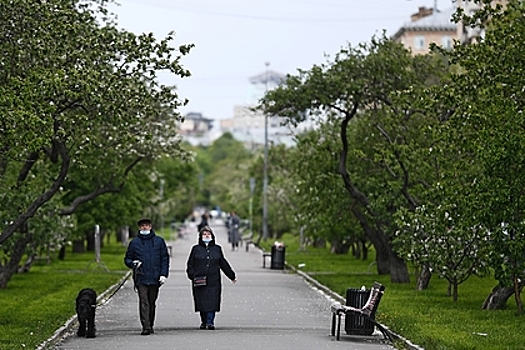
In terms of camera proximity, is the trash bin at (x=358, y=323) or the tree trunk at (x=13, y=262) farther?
the tree trunk at (x=13, y=262)

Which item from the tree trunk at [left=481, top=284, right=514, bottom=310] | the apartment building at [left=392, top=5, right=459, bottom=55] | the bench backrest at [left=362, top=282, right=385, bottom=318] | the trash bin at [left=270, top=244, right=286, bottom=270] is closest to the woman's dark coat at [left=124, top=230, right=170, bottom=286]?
the bench backrest at [left=362, top=282, right=385, bottom=318]

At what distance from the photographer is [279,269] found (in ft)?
151

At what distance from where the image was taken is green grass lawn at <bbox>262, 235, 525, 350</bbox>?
1698cm

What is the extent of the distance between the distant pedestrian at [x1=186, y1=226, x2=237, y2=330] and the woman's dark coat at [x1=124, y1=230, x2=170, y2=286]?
3.37ft

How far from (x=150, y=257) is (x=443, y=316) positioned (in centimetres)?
558

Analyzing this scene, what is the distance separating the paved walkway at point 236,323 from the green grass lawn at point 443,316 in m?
0.79

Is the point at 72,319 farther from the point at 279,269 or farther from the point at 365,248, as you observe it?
the point at 365,248

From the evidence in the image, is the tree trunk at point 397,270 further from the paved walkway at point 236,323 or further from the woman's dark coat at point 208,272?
the woman's dark coat at point 208,272

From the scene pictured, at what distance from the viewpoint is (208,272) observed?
2058cm

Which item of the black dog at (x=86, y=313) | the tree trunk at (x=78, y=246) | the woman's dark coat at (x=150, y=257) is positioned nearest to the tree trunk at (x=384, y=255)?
the woman's dark coat at (x=150, y=257)

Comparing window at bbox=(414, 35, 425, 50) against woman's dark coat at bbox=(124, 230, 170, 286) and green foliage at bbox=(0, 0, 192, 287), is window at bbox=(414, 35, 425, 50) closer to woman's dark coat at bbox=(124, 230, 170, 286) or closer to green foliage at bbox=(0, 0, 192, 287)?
green foliage at bbox=(0, 0, 192, 287)

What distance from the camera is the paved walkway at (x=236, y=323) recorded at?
17.3m

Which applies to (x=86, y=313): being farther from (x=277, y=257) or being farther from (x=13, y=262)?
(x=277, y=257)

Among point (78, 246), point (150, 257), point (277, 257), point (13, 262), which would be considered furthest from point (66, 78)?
point (78, 246)
